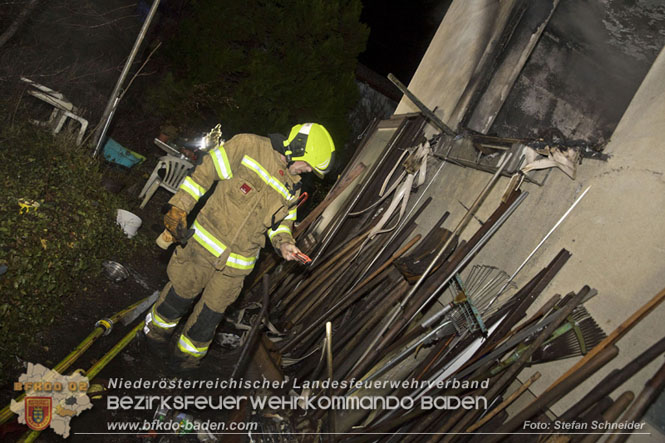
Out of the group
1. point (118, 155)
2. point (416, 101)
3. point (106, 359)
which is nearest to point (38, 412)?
point (106, 359)

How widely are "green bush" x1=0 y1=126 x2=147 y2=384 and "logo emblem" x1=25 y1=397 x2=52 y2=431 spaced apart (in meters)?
0.45

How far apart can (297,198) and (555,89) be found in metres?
3.72

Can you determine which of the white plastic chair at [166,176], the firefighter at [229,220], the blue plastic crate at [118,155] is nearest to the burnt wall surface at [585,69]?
the firefighter at [229,220]

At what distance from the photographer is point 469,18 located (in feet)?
18.0

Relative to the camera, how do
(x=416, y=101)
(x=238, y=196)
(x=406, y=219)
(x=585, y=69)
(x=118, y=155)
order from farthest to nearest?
(x=118, y=155)
(x=585, y=69)
(x=406, y=219)
(x=416, y=101)
(x=238, y=196)

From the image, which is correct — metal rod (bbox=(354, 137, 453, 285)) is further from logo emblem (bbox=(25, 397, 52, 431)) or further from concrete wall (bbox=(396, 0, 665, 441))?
logo emblem (bbox=(25, 397, 52, 431))

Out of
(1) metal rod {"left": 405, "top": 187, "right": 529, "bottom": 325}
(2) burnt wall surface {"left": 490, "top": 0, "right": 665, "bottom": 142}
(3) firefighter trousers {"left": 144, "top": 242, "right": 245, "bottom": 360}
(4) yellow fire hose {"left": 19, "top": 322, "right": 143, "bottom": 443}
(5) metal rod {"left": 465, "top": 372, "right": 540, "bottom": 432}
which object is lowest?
(4) yellow fire hose {"left": 19, "top": 322, "right": 143, "bottom": 443}

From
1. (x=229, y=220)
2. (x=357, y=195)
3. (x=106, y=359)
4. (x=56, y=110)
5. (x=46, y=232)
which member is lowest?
(x=106, y=359)

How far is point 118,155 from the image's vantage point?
6758 mm

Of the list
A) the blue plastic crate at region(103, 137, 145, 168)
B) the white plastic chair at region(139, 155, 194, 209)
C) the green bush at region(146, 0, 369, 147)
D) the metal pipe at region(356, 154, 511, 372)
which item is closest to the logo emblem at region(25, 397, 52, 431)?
the metal pipe at region(356, 154, 511, 372)

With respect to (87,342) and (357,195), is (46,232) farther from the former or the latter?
(357,195)

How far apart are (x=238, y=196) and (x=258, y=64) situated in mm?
5949

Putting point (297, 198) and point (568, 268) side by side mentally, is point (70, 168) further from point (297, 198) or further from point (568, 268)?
point (568, 268)

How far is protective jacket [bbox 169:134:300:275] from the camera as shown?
3457mm
